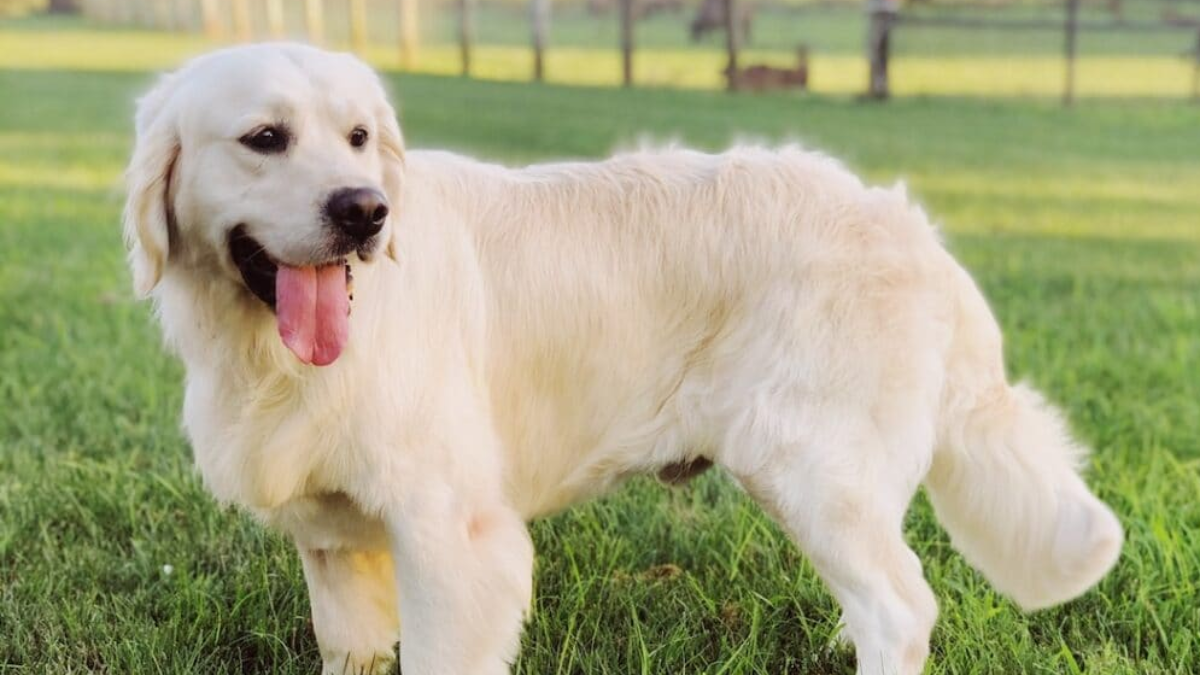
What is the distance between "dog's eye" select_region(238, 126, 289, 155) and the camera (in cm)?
234

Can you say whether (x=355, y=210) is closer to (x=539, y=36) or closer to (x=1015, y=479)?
(x=1015, y=479)

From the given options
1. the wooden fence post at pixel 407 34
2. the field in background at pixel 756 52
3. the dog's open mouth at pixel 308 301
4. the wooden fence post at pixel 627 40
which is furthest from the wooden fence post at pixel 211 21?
the dog's open mouth at pixel 308 301

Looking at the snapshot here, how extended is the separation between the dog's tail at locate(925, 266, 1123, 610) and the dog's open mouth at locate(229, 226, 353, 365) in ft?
4.96

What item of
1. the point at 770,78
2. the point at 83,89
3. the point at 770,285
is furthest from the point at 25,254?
the point at 770,78

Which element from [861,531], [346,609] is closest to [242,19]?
[346,609]

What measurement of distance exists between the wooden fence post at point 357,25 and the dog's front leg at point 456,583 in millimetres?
27451

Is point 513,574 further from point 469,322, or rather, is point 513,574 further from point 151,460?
point 151,460

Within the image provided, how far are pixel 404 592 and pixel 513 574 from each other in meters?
0.25

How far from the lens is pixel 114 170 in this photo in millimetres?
10938

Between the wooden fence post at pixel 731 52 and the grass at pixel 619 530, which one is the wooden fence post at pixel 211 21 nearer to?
the wooden fence post at pixel 731 52

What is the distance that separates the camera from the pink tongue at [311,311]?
2348mm

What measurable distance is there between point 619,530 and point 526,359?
3.59 feet

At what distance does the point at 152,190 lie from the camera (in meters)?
2.39

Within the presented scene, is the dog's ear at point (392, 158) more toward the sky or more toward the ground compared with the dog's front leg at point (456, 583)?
more toward the sky
